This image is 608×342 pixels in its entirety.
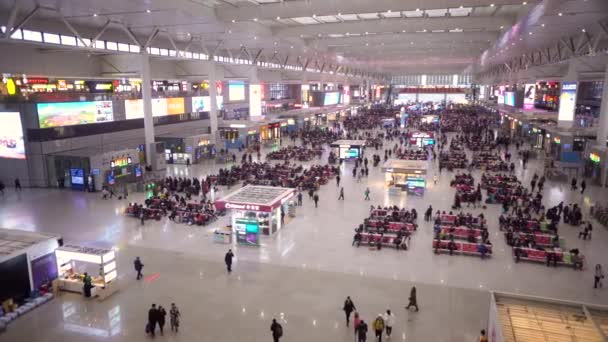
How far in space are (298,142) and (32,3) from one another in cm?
3000

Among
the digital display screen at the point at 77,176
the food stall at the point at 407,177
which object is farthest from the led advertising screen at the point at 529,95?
the digital display screen at the point at 77,176

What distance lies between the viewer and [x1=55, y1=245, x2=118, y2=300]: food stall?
11.7 metres

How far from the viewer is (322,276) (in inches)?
507

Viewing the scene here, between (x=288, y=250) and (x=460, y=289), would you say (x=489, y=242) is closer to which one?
(x=460, y=289)

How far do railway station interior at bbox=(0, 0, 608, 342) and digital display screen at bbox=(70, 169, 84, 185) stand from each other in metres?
0.24

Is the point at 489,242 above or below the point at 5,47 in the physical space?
below

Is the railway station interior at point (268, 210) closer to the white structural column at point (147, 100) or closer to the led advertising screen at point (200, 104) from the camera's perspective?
the white structural column at point (147, 100)

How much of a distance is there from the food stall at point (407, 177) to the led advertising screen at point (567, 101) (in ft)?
50.7

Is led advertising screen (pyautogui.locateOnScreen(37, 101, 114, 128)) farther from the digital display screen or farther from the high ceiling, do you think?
the high ceiling

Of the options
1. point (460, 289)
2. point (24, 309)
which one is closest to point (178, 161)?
point (24, 309)

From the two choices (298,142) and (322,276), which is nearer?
(322,276)

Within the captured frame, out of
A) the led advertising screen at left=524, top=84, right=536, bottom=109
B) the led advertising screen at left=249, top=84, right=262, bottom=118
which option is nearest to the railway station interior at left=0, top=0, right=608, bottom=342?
the led advertising screen at left=524, top=84, right=536, bottom=109

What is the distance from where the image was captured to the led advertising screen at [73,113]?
25.4m

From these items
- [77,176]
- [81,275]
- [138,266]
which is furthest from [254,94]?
[81,275]
